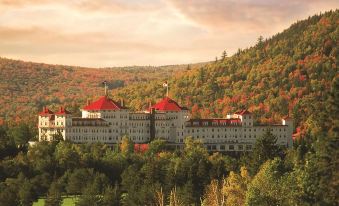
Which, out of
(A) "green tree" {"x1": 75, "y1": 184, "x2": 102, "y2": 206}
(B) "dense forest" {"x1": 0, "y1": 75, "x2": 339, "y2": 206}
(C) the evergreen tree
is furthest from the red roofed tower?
(A) "green tree" {"x1": 75, "y1": 184, "x2": 102, "y2": 206}

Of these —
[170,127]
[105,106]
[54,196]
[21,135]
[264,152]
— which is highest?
[105,106]

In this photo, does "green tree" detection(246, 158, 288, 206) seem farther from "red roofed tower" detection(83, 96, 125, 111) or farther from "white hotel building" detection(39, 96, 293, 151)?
"red roofed tower" detection(83, 96, 125, 111)

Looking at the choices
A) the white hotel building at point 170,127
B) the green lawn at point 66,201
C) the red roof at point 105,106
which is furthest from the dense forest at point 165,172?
the red roof at point 105,106

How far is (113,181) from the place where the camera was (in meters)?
125

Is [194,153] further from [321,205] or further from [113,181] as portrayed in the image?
[321,205]

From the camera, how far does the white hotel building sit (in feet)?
471

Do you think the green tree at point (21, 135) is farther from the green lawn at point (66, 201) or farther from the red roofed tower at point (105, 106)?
the green lawn at point (66, 201)

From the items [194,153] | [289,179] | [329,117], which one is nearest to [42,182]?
[194,153]

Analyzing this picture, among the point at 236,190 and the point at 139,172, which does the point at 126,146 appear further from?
the point at 236,190

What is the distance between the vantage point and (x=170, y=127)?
147 meters

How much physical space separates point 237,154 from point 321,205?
6840 centimetres

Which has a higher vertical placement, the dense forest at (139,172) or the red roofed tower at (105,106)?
the red roofed tower at (105,106)

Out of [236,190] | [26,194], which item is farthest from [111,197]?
[236,190]

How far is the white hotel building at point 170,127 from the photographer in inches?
5655
